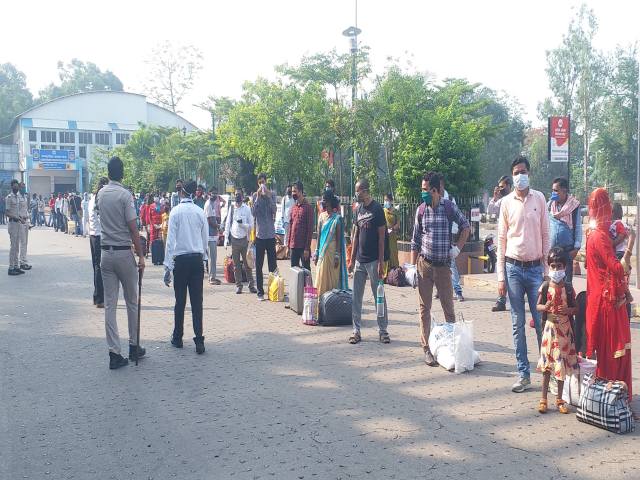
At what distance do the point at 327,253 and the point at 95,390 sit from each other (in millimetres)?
4148

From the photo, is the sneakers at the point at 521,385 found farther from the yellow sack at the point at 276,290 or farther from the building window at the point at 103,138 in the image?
the building window at the point at 103,138

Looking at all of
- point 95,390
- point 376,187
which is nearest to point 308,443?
point 95,390

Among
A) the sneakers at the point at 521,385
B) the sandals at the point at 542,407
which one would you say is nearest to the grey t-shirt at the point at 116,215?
the sneakers at the point at 521,385

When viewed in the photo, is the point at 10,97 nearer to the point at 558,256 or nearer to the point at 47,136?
the point at 47,136

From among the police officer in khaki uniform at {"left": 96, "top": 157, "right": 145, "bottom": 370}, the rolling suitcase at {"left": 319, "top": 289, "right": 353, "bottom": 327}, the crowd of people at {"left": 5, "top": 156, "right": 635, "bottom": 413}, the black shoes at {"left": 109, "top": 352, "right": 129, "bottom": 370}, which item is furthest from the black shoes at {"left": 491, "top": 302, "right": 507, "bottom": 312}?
the black shoes at {"left": 109, "top": 352, "right": 129, "bottom": 370}

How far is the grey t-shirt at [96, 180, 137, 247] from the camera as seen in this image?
7406 mm

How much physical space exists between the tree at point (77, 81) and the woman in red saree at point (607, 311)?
109 metres

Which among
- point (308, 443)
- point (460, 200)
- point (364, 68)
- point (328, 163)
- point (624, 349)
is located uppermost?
point (364, 68)

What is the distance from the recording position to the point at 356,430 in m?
5.26

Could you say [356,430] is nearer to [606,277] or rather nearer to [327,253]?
[606,277]

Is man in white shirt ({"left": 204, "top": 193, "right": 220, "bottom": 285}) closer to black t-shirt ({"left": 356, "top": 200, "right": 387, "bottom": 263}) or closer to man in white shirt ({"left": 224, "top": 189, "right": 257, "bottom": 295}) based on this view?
man in white shirt ({"left": 224, "top": 189, "right": 257, "bottom": 295})

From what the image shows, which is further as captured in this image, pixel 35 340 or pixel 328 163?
pixel 328 163

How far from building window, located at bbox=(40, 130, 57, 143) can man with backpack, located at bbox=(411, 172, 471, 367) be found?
7387 cm

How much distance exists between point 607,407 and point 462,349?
196cm
